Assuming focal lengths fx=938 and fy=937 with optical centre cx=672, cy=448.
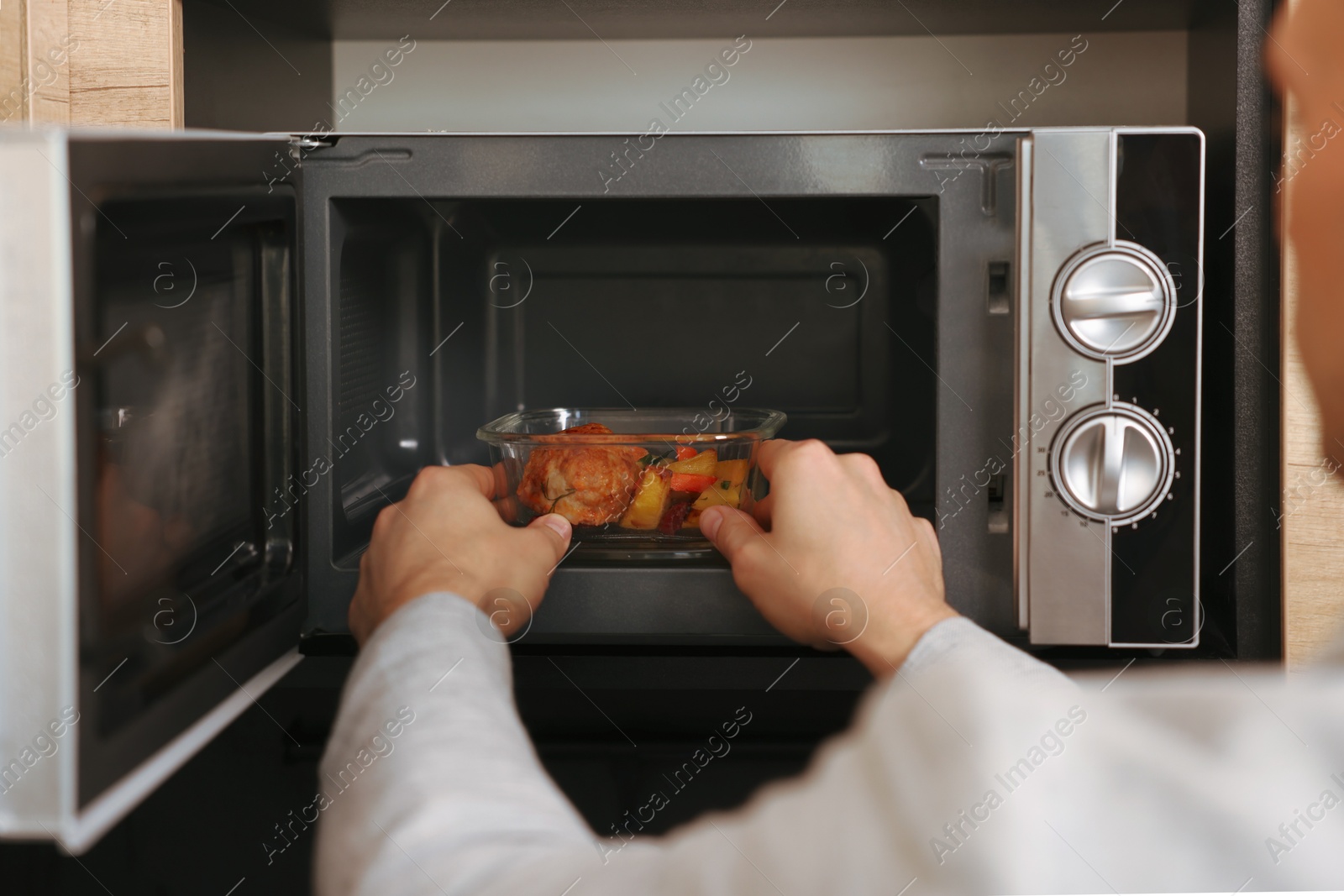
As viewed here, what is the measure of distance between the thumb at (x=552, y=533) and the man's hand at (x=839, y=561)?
4.3 inches

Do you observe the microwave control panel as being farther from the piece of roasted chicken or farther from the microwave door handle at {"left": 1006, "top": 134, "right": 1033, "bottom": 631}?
the piece of roasted chicken

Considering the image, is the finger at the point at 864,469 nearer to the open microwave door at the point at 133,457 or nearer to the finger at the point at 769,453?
the finger at the point at 769,453

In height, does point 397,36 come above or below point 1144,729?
above

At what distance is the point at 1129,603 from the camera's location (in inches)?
24.2

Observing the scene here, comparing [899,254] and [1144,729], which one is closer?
[1144,729]

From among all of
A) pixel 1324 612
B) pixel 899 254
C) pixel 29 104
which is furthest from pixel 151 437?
pixel 1324 612

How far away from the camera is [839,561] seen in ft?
1.96

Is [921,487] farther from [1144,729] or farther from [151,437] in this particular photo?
[151,437]

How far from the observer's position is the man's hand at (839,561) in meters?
0.58

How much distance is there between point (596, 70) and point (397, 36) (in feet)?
0.69

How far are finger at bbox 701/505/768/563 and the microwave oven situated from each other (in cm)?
2

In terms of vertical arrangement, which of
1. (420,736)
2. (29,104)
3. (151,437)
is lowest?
(420,736)

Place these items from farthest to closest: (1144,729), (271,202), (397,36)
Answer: (397,36), (271,202), (1144,729)

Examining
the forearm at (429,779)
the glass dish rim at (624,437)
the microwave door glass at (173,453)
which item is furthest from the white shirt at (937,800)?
Answer: the glass dish rim at (624,437)
